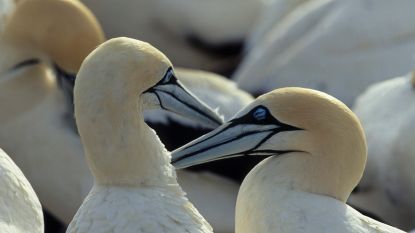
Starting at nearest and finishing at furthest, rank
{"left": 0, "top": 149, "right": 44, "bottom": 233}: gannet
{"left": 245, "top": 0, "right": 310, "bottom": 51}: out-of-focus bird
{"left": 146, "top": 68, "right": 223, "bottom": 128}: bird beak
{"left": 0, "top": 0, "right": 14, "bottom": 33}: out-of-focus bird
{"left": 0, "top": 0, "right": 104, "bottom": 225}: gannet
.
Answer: {"left": 146, "top": 68, "right": 223, "bottom": 128}: bird beak
{"left": 0, "top": 149, "right": 44, "bottom": 233}: gannet
{"left": 0, "top": 0, "right": 104, "bottom": 225}: gannet
{"left": 0, "top": 0, "right": 14, "bottom": 33}: out-of-focus bird
{"left": 245, "top": 0, "right": 310, "bottom": 51}: out-of-focus bird

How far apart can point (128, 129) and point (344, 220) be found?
27.0 inches

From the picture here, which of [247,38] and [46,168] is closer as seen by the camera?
[46,168]

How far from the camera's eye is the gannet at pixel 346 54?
25.8ft

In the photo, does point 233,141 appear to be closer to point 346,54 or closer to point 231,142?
point 231,142

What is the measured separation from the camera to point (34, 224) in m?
5.33

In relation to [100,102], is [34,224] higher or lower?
lower

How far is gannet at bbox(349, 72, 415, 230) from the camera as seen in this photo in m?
6.86

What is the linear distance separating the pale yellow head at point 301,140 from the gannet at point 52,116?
1949 millimetres

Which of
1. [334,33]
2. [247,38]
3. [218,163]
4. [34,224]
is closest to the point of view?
[34,224]

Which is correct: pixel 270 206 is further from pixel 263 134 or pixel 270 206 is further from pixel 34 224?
pixel 34 224

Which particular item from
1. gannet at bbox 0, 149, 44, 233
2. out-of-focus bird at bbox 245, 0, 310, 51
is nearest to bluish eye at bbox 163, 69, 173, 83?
gannet at bbox 0, 149, 44, 233

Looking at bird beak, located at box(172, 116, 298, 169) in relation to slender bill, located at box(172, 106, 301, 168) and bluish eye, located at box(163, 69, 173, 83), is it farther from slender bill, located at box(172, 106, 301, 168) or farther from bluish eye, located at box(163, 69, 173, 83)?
bluish eye, located at box(163, 69, 173, 83)

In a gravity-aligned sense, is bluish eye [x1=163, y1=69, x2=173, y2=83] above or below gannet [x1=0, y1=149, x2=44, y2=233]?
above

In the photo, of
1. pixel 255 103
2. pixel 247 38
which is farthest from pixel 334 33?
pixel 255 103
